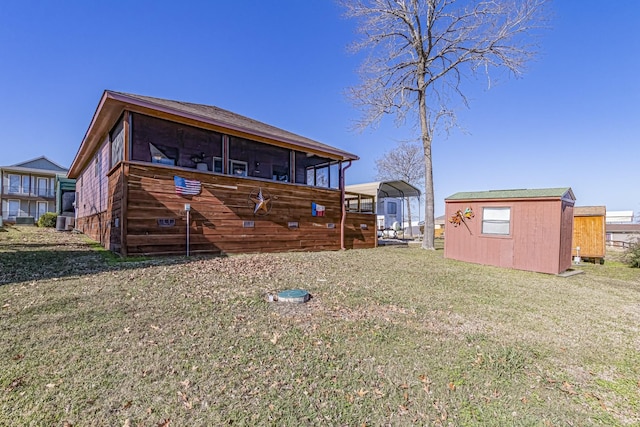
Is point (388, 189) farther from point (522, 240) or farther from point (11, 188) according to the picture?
point (11, 188)

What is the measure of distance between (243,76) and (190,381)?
55.3 ft

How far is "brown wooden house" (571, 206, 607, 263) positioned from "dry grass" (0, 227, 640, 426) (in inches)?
330

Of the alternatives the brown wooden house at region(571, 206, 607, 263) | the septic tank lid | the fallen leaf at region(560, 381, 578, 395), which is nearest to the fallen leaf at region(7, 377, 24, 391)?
the septic tank lid

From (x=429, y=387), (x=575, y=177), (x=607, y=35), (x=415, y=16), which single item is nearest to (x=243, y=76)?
(x=415, y=16)

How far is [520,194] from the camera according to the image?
31.0 feet

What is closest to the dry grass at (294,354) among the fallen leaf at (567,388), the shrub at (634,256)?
the fallen leaf at (567,388)

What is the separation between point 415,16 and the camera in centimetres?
1347

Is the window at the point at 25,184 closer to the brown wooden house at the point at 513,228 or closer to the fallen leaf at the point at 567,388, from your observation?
the brown wooden house at the point at 513,228

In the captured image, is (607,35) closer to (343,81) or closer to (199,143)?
(343,81)

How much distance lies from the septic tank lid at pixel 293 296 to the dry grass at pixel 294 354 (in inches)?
5.7

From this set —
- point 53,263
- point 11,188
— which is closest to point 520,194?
point 53,263

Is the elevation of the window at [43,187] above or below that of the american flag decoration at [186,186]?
above

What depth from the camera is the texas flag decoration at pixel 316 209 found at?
1093 centimetres

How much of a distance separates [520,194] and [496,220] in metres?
1.07
